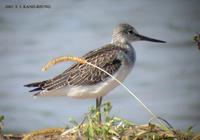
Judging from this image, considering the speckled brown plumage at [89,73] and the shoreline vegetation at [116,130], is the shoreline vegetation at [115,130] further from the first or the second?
the speckled brown plumage at [89,73]

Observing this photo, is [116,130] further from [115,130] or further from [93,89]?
[93,89]

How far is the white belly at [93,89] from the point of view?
736 centimetres

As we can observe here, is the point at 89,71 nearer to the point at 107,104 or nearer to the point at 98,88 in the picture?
the point at 98,88

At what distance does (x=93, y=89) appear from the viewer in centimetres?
745

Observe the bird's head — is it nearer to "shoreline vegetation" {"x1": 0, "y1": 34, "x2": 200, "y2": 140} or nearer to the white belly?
the white belly

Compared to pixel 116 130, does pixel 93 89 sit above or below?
above

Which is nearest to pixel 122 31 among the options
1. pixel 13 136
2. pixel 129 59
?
pixel 129 59

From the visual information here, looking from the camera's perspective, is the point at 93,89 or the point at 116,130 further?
the point at 93,89

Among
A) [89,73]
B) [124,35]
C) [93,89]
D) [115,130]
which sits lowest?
[115,130]

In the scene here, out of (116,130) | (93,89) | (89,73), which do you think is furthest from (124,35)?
(116,130)

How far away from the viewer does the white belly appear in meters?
7.36

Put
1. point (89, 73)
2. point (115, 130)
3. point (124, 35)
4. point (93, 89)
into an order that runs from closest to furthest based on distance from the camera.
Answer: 1. point (115, 130)
2. point (93, 89)
3. point (89, 73)
4. point (124, 35)

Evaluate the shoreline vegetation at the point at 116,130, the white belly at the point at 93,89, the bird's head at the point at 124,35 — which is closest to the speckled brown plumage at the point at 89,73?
the white belly at the point at 93,89

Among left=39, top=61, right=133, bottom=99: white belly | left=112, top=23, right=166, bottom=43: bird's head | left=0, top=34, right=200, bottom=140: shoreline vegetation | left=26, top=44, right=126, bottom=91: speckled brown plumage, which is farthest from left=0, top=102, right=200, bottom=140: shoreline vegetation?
left=112, top=23, right=166, bottom=43: bird's head
